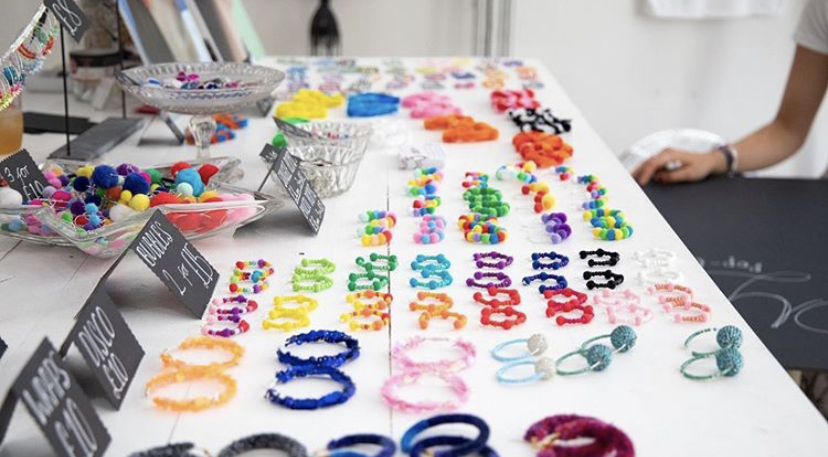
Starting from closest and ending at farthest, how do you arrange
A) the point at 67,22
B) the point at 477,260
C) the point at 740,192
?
the point at 477,260 → the point at 67,22 → the point at 740,192

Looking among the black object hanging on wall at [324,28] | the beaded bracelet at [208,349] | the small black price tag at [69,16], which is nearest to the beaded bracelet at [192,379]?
the beaded bracelet at [208,349]

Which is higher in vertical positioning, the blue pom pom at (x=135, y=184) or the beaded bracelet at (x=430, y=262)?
the blue pom pom at (x=135, y=184)

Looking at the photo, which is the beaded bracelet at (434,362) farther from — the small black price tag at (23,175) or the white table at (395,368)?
the small black price tag at (23,175)

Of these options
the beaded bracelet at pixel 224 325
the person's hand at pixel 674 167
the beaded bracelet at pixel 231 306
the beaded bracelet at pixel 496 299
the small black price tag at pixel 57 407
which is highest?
the small black price tag at pixel 57 407

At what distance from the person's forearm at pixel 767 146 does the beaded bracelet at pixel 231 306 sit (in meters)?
1.72

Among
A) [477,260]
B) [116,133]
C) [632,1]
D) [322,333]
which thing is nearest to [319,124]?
[116,133]

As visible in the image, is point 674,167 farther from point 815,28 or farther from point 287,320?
point 287,320

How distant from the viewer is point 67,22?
1.42 meters

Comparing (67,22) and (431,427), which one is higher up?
(67,22)

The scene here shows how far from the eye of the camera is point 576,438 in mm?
828

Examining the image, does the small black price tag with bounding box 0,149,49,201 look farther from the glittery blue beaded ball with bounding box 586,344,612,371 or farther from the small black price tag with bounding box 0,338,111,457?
the glittery blue beaded ball with bounding box 586,344,612,371

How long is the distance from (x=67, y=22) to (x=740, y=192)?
1.57 m

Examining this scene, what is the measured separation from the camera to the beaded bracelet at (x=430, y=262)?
3.96 feet

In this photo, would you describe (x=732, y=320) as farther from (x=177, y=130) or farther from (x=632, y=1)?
(x=632, y=1)
